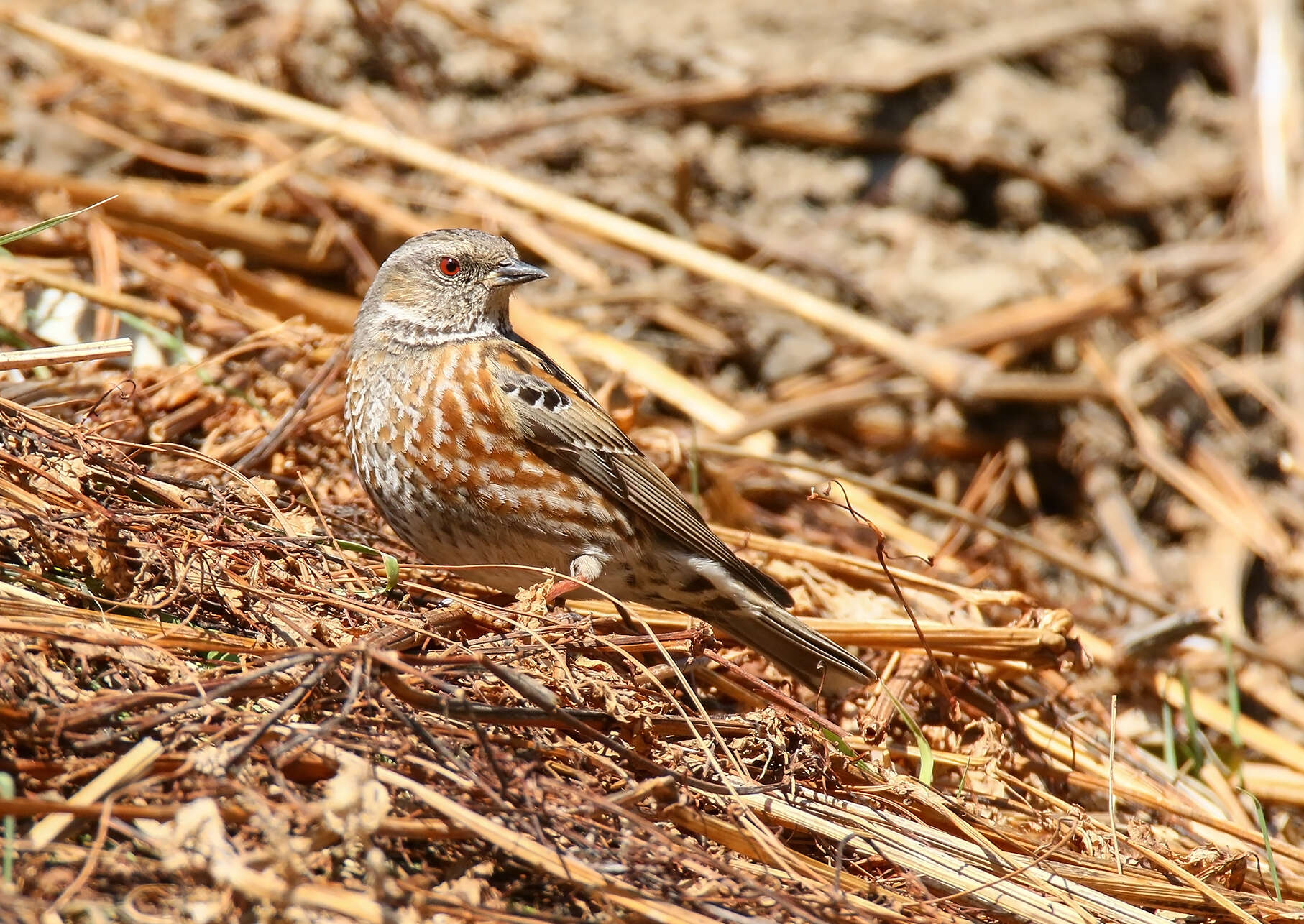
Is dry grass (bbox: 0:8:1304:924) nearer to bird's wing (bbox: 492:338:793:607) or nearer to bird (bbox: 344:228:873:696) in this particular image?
bird (bbox: 344:228:873:696)

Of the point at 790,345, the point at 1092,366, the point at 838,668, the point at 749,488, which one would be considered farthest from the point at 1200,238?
the point at 838,668

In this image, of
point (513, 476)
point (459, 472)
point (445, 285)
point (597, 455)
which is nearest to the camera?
point (459, 472)

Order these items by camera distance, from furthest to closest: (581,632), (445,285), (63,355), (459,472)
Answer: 1. (445,285)
2. (459,472)
3. (63,355)
4. (581,632)

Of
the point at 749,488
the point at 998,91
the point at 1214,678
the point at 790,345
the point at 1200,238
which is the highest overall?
the point at 998,91

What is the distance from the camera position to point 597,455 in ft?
14.0

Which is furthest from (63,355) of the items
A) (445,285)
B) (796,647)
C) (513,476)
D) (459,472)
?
(796,647)

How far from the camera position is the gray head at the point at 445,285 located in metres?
4.55

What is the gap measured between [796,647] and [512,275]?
5.77ft

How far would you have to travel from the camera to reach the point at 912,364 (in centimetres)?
560

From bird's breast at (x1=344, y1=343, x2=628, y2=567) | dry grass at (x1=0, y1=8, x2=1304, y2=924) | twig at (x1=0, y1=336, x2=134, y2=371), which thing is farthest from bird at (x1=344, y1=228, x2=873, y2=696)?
twig at (x1=0, y1=336, x2=134, y2=371)

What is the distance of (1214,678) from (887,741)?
2080 mm

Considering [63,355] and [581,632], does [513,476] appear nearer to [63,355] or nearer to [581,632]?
[581,632]

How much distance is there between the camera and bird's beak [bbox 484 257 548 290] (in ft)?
15.1

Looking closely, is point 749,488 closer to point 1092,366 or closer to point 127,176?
point 1092,366
